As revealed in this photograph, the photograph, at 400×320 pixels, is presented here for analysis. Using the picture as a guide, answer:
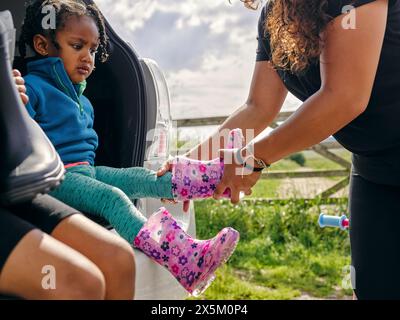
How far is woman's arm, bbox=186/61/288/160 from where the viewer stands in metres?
2.49

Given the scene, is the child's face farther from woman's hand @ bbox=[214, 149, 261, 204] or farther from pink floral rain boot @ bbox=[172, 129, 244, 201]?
woman's hand @ bbox=[214, 149, 261, 204]

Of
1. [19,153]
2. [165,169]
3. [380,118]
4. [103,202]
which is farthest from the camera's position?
[165,169]

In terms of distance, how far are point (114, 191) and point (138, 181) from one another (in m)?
0.18

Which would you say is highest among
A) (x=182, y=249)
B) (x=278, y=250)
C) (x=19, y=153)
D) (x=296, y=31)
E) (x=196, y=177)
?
(x=296, y=31)

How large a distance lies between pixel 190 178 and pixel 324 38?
63 cm

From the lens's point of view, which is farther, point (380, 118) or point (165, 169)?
point (165, 169)

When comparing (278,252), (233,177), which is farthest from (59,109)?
(278,252)

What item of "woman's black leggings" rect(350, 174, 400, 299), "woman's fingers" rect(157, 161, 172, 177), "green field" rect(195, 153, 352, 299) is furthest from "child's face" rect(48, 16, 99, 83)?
"green field" rect(195, 153, 352, 299)

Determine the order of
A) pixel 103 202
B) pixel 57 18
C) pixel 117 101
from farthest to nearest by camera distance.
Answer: pixel 117 101 < pixel 57 18 < pixel 103 202

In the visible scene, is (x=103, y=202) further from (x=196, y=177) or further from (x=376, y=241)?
(x=376, y=241)

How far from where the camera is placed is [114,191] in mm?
2180

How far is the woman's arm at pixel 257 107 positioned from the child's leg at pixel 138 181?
246 millimetres

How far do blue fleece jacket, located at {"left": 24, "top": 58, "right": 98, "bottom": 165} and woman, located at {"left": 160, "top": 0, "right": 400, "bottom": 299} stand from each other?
1.81 ft
